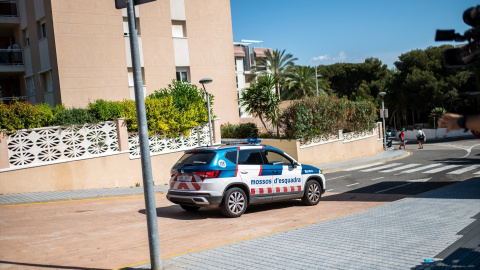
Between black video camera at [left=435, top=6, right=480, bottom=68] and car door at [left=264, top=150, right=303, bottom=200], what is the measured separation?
6.82 m

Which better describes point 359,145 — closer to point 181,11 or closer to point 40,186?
point 181,11

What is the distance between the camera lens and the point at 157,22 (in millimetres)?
26078

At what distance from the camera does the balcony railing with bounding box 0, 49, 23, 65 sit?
25672 millimetres

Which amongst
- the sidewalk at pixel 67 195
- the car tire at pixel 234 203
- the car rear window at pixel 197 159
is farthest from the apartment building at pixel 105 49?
the car tire at pixel 234 203

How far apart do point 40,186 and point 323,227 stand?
979cm

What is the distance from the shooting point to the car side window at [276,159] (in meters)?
11.4

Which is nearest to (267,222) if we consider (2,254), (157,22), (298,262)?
(298,262)

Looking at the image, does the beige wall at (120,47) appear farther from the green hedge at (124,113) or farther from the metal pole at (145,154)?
the metal pole at (145,154)

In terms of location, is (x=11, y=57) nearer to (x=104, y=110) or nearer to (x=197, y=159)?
(x=104, y=110)

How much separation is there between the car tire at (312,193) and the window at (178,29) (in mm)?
18028

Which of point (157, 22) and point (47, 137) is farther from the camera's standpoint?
point (157, 22)

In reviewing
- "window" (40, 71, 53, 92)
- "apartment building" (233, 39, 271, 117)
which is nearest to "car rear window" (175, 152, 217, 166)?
"window" (40, 71, 53, 92)

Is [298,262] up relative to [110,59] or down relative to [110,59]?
down

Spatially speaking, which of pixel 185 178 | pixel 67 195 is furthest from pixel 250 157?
pixel 67 195
